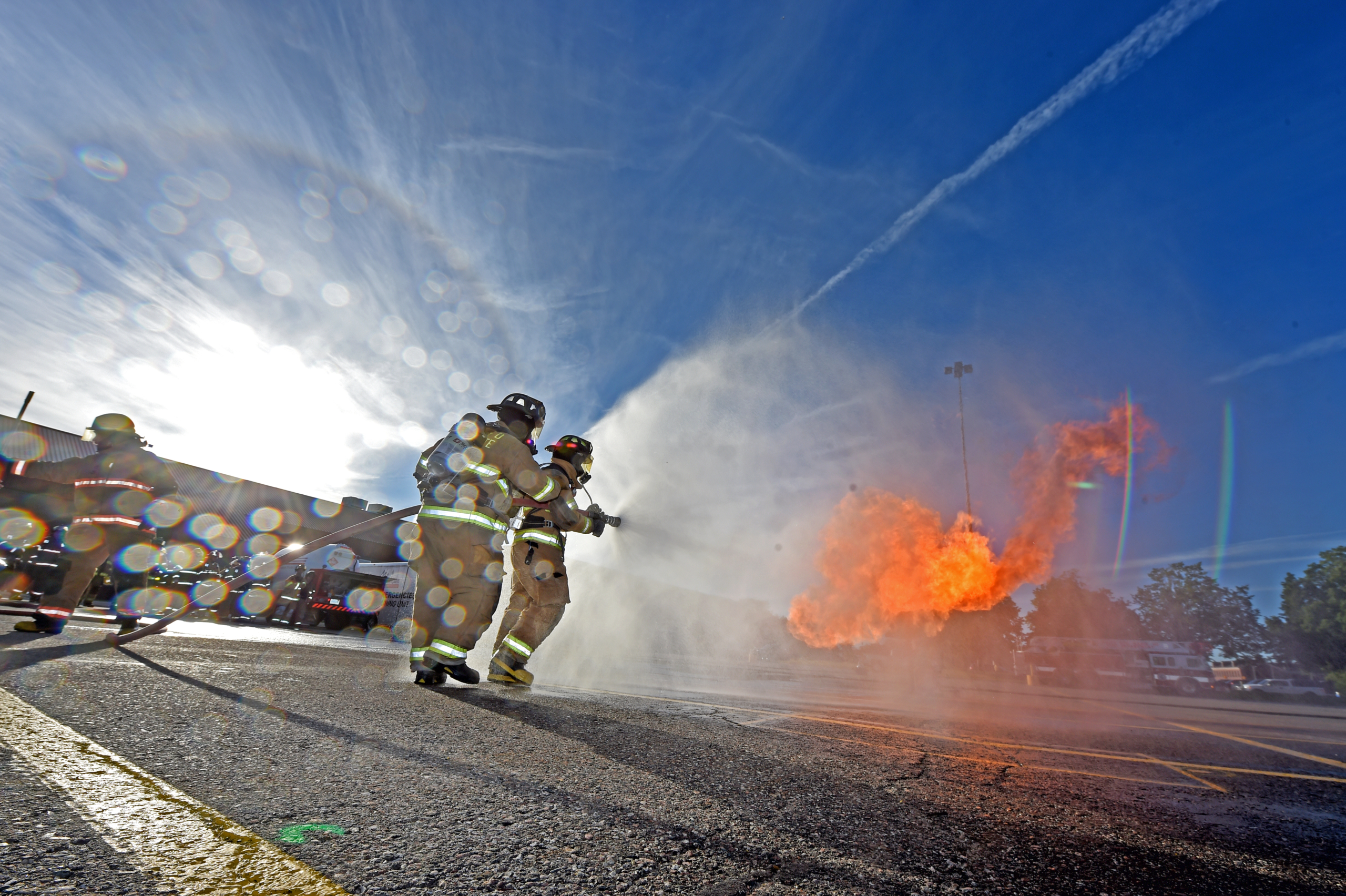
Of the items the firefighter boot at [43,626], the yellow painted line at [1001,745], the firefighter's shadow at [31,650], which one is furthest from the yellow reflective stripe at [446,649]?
the firefighter boot at [43,626]

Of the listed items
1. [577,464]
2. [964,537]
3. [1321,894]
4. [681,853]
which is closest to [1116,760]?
[1321,894]

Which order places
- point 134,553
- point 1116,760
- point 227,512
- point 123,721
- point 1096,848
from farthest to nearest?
point 227,512, point 134,553, point 1116,760, point 123,721, point 1096,848

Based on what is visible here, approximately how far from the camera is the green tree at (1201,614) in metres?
50.7

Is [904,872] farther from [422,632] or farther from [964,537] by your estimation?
[964,537]

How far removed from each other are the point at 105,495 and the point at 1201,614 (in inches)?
2966

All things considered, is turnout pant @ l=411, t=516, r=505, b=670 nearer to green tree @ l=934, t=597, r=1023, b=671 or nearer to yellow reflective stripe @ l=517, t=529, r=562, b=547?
yellow reflective stripe @ l=517, t=529, r=562, b=547

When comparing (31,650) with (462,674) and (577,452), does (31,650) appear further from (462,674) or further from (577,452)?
(577,452)

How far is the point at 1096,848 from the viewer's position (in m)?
1.48

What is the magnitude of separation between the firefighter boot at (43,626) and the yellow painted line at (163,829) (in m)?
4.79

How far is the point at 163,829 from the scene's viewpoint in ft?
3.67

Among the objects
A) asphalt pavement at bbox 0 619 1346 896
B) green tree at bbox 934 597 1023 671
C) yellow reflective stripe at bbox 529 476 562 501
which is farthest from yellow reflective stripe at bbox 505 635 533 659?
green tree at bbox 934 597 1023 671

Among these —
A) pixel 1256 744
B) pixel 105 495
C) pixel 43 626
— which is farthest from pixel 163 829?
pixel 1256 744

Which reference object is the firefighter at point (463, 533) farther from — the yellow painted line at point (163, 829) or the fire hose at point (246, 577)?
→ the yellow painted line at point (163, 829)

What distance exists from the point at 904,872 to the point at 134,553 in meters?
7.38
